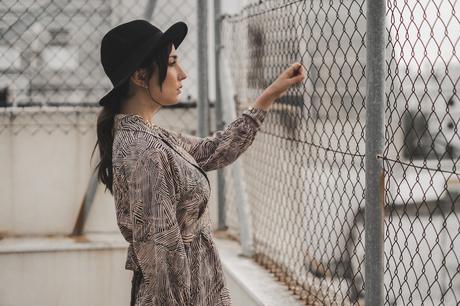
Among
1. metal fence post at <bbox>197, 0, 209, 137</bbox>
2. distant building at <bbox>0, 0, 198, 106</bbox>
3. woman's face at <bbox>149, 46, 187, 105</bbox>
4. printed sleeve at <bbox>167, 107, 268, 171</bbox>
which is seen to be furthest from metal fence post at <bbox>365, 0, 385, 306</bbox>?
distant building at <bbox>0, 0, 198, 106</bbox>

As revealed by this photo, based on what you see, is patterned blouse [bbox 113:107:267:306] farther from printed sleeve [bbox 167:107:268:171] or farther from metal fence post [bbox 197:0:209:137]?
metal fence post [bbox 197:0:209:137]

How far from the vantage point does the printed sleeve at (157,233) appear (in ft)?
7.22

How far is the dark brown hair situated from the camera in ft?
7.70

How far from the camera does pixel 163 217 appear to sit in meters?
2.21

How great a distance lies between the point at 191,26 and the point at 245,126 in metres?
3.43

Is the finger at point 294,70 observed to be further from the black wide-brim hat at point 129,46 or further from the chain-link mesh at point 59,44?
the chain-link mesh at point 59,44

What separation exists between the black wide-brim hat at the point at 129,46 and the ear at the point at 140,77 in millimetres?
55

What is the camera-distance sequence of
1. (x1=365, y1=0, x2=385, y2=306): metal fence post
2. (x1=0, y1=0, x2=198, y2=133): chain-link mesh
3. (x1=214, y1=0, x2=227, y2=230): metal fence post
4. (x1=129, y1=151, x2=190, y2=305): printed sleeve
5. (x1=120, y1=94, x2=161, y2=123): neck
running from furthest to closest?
(x1=0, y1=0, x2=198, y2=133): chain-link mesh, (x1=214, y1=0, x2=227, y2=230): metal fence post, (x1=365, y1=0, x2=385, y2=306): metal fence post, (x1=120, y1=94, x2=161, y2=123): neck, (x1=129, y1=151, x2=190, y2=305): printed sleeve

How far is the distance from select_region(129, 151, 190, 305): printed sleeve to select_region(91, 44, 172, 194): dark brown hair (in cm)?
28

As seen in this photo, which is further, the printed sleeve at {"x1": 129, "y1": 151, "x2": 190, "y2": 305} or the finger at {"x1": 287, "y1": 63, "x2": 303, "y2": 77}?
the finger at {"x1": 287, "y1": 63, "x2": 303, "y2": 77}

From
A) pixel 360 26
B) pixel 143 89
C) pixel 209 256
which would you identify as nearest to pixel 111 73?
pixel 143 89

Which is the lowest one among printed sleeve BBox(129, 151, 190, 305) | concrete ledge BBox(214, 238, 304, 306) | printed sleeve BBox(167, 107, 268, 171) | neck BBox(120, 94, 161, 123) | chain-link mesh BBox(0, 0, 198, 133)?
concrete ledge BBox(214, 238, 304, 306)

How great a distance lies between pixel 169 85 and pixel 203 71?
2761mm

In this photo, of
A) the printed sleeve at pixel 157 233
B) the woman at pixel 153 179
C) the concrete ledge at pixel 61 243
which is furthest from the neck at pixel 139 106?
the concrete ledge at pixel 61 243
